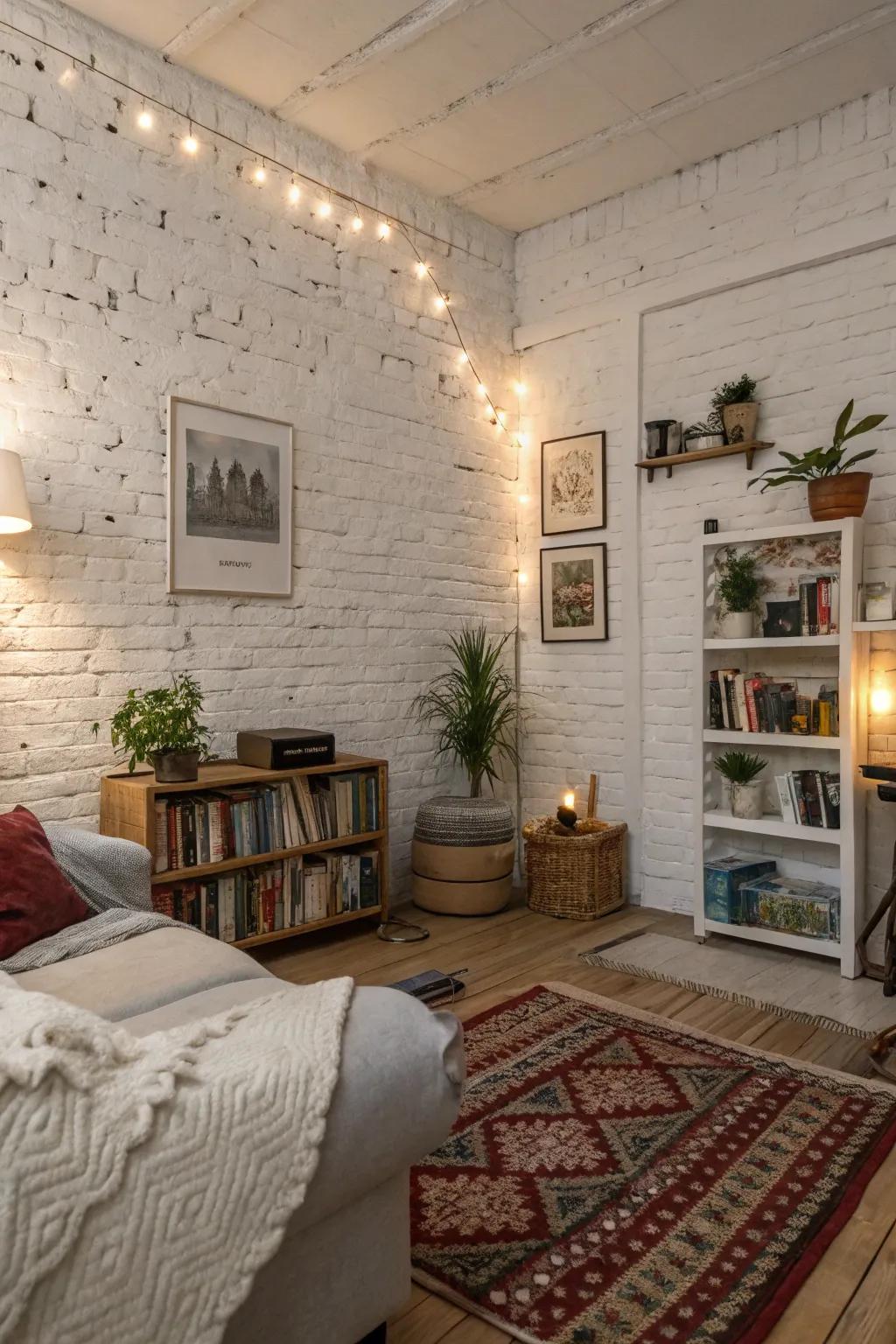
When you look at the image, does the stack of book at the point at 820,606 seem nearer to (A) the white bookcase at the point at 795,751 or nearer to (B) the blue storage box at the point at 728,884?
(A) the white bookcase at the point at 795,751

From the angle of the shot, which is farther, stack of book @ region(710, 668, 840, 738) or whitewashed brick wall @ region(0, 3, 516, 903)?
stack of book @ region(710, 668, 840, 738)

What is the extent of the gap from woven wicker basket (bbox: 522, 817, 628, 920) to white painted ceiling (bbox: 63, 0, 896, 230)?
3.02m

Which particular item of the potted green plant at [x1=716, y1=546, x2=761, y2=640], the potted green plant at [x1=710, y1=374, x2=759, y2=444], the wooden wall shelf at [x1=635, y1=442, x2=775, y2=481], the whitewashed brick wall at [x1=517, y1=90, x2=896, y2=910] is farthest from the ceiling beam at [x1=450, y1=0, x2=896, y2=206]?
the potted green plant at [x1=716, y1=546, x2=761, y2=640]

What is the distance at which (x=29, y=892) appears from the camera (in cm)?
227

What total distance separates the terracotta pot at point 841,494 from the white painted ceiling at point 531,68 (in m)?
1.54

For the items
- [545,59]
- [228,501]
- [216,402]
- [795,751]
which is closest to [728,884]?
[795,751]

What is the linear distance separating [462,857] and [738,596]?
1.60 metres

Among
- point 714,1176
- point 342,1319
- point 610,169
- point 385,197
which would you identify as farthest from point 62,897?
point 610,169

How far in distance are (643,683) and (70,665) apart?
99.4 inches

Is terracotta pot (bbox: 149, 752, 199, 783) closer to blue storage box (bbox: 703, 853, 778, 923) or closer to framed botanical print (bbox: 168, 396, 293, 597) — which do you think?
framed botanical print (bbox: 168, 396, 293, 597)

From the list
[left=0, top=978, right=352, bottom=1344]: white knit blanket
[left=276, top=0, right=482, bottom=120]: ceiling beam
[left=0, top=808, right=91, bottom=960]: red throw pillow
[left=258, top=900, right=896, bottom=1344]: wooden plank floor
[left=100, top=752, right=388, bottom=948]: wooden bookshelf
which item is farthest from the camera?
[left=276, top=0, right=482, bottom=120]: ceiling beam

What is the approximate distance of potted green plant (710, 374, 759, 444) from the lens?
386 centimetres

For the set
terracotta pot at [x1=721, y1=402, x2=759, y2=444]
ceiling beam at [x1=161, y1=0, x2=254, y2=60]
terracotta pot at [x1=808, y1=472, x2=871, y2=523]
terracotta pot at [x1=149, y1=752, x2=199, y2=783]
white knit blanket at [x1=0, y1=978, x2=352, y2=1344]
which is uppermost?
ceiling beam at [x1=161, y1=0, x2=254, y2=60]

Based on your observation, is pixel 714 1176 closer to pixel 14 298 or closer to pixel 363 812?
pixel 363 812
